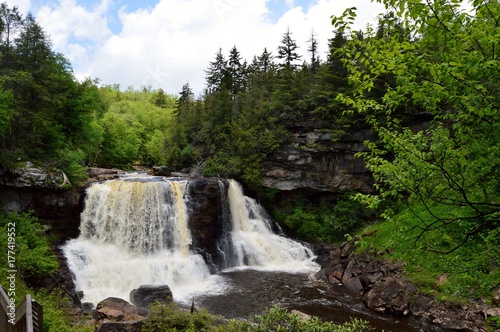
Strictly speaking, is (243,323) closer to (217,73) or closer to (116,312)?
(116,312)

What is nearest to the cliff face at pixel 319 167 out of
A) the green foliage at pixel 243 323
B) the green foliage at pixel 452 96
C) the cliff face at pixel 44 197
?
the cliff face at pixel 44 197

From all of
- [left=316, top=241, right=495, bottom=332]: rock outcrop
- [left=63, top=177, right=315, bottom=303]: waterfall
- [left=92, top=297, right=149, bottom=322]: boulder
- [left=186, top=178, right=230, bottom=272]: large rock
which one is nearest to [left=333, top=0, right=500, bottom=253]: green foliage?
[left=316, top=241, right=495, bottom=332]: rock outcrop

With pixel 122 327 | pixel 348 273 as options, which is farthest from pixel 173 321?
pixel 348 273

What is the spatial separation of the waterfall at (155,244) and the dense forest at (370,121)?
9.60ft

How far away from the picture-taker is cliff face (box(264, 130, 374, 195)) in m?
26.2

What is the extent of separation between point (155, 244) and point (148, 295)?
18.3ft

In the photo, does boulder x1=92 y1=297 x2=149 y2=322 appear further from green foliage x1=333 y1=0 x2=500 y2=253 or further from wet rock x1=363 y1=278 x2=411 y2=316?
green foliage x1=333 y1=0 x2=500 y2=253

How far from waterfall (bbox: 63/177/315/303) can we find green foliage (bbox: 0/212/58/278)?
158 centimetres

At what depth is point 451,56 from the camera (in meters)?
3.54

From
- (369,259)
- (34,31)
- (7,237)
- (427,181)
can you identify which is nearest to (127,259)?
(7,237)

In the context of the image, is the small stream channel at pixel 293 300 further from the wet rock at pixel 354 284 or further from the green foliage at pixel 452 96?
the green foliage at pixel 452 96

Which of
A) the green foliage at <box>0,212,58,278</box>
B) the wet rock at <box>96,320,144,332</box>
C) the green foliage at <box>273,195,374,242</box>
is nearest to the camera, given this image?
the wet rock at <box>96,320,144,332</box>

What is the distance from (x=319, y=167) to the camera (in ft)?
87.4

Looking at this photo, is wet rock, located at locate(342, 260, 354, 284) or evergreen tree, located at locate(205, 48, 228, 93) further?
evergreen tree, located at locate(205, 48, 228, 93)
